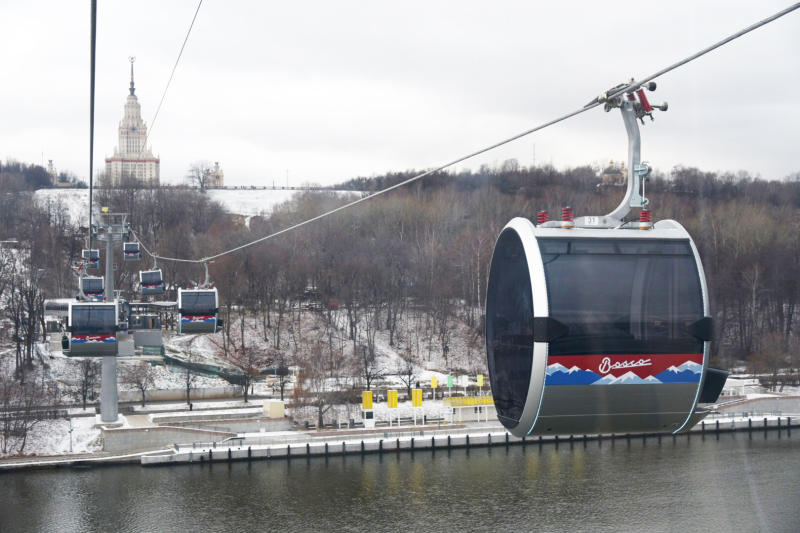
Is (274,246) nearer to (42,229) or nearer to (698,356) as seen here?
(42,229)

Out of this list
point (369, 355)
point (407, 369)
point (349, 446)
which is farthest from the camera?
point (369, 355)

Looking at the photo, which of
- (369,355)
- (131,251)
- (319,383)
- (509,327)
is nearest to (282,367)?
(369,355)

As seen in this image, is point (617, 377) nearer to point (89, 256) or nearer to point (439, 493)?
point (439, 493)

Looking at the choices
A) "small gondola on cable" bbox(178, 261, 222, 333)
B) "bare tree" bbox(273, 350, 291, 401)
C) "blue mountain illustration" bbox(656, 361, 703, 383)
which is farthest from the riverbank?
"blue mountain illustration" bbox(656, 361, 703, 383)

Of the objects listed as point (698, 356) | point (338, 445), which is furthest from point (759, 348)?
point (698, 356)

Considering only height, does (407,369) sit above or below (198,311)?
below

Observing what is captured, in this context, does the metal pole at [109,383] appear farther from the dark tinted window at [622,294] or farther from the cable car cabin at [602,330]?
the dark tinted window at [622,294]
